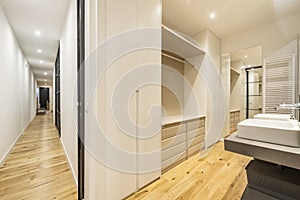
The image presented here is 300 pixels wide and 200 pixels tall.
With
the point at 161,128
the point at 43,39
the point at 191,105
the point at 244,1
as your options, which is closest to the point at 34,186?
the point at 161,128

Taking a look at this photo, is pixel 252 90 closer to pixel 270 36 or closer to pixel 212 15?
pixel 270 36

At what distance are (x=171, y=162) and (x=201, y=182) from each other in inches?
18.8

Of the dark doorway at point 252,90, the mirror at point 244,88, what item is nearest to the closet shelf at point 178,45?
the mirror at point 244,88

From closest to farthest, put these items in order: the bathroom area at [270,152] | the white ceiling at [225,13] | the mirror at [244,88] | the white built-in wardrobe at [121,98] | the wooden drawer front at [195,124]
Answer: the bathroom area at [270,152], the white built-in wardrobe at [121,98], the white ceiling at [225,13], the wooden drawer front at [195,124], the mirror at [244,88]

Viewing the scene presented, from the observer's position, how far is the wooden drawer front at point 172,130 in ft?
6.55

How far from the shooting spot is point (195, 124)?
268cm

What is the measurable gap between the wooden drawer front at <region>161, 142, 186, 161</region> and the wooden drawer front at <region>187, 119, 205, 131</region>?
0.30 metres

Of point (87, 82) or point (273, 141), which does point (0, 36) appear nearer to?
point (87, 82)

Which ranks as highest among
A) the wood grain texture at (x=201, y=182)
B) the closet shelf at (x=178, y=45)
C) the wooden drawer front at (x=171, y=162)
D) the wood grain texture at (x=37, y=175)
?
the closet shelf at (x=178, y=45)

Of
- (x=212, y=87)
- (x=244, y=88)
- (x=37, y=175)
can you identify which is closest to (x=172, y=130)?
(x=212, y=87)

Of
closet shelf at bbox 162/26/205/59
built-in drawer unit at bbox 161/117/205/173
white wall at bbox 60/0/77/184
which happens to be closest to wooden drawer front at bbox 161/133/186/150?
built-in drawer unit at bbox 161/117/205/173

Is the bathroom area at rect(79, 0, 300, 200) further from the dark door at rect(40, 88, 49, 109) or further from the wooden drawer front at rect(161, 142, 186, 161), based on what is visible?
the dark door at rect(40, 88, 49, 109)

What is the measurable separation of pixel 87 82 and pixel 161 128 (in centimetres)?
106

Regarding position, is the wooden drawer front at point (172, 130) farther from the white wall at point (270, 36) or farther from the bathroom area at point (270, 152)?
the white wall at point (270, 36)
